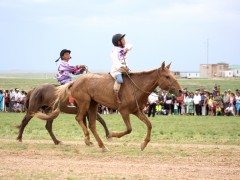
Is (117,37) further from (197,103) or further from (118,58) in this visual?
(197,103)

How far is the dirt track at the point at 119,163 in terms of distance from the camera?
9.91 metres

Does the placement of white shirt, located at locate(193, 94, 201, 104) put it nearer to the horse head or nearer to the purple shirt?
the purple shirt

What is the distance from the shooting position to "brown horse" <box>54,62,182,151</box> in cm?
1371

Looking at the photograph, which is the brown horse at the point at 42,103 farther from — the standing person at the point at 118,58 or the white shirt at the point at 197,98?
the white shirt at the point at 197,98

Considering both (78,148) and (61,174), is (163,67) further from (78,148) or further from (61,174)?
(61,174)

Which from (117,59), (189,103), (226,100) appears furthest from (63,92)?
(189,103)

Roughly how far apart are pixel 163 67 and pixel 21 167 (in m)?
4.62

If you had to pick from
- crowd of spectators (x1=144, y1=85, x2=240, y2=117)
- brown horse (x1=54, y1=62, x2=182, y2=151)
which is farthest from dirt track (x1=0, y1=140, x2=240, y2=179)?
crowd of spectators (x1=144, y1=85, x2=240, y2=117)

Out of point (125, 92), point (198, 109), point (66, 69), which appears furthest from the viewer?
point (198, 109)

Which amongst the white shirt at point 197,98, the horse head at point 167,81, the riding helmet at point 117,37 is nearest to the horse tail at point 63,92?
the riding helmet at point 117,37

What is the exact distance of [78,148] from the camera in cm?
1446

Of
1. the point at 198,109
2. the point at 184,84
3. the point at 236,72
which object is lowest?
the point at 236,72

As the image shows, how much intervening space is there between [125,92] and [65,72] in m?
2.90

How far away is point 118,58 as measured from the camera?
14.1 m
